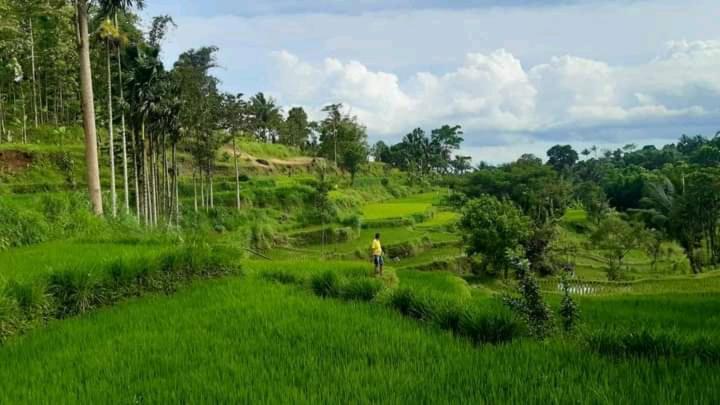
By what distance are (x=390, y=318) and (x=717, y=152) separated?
336 ft

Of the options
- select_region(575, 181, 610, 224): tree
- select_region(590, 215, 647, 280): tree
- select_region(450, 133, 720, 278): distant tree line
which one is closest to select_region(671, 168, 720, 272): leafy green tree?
select_region(450, 133, 720, 278): distant tree line

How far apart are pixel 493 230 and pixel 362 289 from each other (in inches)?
897

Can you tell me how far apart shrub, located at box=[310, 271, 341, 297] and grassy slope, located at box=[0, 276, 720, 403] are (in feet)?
6.74

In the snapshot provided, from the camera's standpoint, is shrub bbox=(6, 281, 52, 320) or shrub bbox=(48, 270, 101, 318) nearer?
shrub bbox=(6, 281, 52, 320)

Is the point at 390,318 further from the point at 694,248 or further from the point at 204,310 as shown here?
the point at 694,248

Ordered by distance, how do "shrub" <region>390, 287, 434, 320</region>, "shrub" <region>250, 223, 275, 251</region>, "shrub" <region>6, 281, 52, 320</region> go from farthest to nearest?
"shrub" <region>250, 223, 275, 251</region>, "shrub" <region>6, 281, 52, 320</region>, "shrub" <region>390, 287, 434, 320</region>

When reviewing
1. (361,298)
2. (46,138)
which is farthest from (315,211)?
(361,298)

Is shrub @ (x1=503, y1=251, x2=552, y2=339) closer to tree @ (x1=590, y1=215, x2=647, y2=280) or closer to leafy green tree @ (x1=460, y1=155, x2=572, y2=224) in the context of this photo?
tree @ (x1=590, y1=215, x2=647, y2=280)

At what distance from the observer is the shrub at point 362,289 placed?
9289 mm

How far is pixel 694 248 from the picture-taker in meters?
44.7

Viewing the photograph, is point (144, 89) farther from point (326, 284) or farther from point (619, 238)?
point (619, 238)

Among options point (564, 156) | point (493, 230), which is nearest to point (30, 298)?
point (493, 230)

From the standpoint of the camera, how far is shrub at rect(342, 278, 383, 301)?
9289 mm

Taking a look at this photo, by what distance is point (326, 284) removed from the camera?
34.2ft
